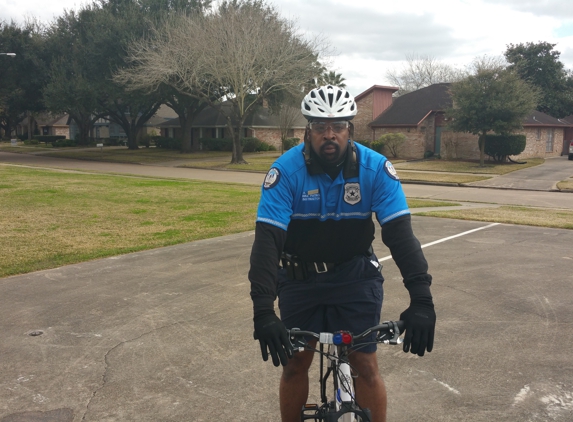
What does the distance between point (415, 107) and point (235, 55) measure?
1723 cm

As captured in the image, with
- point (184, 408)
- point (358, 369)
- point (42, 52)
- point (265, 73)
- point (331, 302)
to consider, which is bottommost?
point (184, 408)

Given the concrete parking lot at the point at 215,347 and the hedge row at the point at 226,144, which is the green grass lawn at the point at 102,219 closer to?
the concrete parking lot at the point at 215,347

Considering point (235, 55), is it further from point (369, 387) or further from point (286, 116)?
point (369, 387)

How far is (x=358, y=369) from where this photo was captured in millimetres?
3137

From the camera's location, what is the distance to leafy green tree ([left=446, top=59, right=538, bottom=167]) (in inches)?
1321

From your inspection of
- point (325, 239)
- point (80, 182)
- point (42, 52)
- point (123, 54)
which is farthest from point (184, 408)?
point (42, 52)

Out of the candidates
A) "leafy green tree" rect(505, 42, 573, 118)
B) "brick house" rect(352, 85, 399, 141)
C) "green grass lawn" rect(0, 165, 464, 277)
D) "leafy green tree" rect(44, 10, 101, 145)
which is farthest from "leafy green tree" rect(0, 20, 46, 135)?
"leafy green tree" rect(505, 42, 573, 118)

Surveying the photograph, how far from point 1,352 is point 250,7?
36236mm

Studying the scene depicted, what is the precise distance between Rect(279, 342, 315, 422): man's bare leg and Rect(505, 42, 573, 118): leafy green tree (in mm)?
55401

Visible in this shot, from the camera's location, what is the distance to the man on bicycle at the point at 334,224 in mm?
3051

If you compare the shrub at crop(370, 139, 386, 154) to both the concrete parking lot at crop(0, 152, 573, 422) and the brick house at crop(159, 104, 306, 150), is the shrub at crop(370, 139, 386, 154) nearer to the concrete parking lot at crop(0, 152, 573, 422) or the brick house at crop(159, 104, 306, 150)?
the brick house at crop(159, 104, 306, 150)

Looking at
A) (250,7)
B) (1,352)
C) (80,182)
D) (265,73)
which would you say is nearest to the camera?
(1,352)

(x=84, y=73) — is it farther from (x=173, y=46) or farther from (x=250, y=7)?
(x=250, y=7)

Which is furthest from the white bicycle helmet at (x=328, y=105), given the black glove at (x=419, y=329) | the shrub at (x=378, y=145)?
the shrub at (x=378, y=145)
